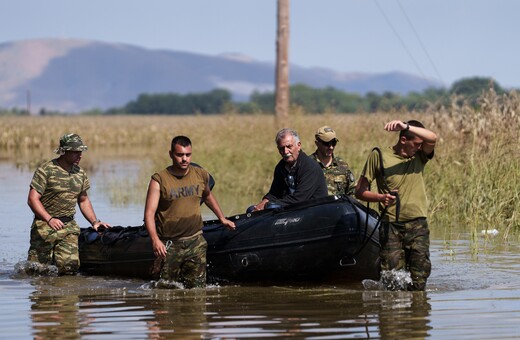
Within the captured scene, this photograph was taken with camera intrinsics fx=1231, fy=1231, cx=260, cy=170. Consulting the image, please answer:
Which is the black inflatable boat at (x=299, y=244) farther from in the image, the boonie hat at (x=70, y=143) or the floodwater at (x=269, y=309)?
the boonie hat at (x=70, y=143)

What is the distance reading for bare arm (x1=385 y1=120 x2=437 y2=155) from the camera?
32.0 ft

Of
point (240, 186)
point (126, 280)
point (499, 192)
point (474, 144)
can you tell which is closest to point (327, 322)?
point (126, 280)

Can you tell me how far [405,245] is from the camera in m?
10.3

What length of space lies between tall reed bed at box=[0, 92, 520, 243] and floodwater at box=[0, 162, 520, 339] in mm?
3187

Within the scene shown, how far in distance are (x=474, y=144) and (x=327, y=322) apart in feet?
29.6

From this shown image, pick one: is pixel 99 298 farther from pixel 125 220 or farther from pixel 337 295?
pixel 125 220

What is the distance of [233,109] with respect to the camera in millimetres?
26312

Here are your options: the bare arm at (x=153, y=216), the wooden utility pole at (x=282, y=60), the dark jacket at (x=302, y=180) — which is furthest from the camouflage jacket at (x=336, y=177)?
the wooden utility pole at (x=282, y=60)

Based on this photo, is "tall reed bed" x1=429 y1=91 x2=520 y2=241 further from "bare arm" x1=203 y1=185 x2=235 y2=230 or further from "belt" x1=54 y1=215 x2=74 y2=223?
"belt" x1=54 y1=215 x2=74 y2=223

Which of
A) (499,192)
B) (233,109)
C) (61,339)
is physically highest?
(233,109)

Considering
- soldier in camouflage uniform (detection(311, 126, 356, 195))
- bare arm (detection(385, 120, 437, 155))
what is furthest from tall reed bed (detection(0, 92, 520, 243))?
bare arm (detection(385, 120, 437, 155))

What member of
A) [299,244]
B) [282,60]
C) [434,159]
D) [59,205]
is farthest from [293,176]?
[282,60]

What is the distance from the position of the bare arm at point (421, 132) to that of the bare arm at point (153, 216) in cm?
208

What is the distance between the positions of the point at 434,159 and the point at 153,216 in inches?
325
